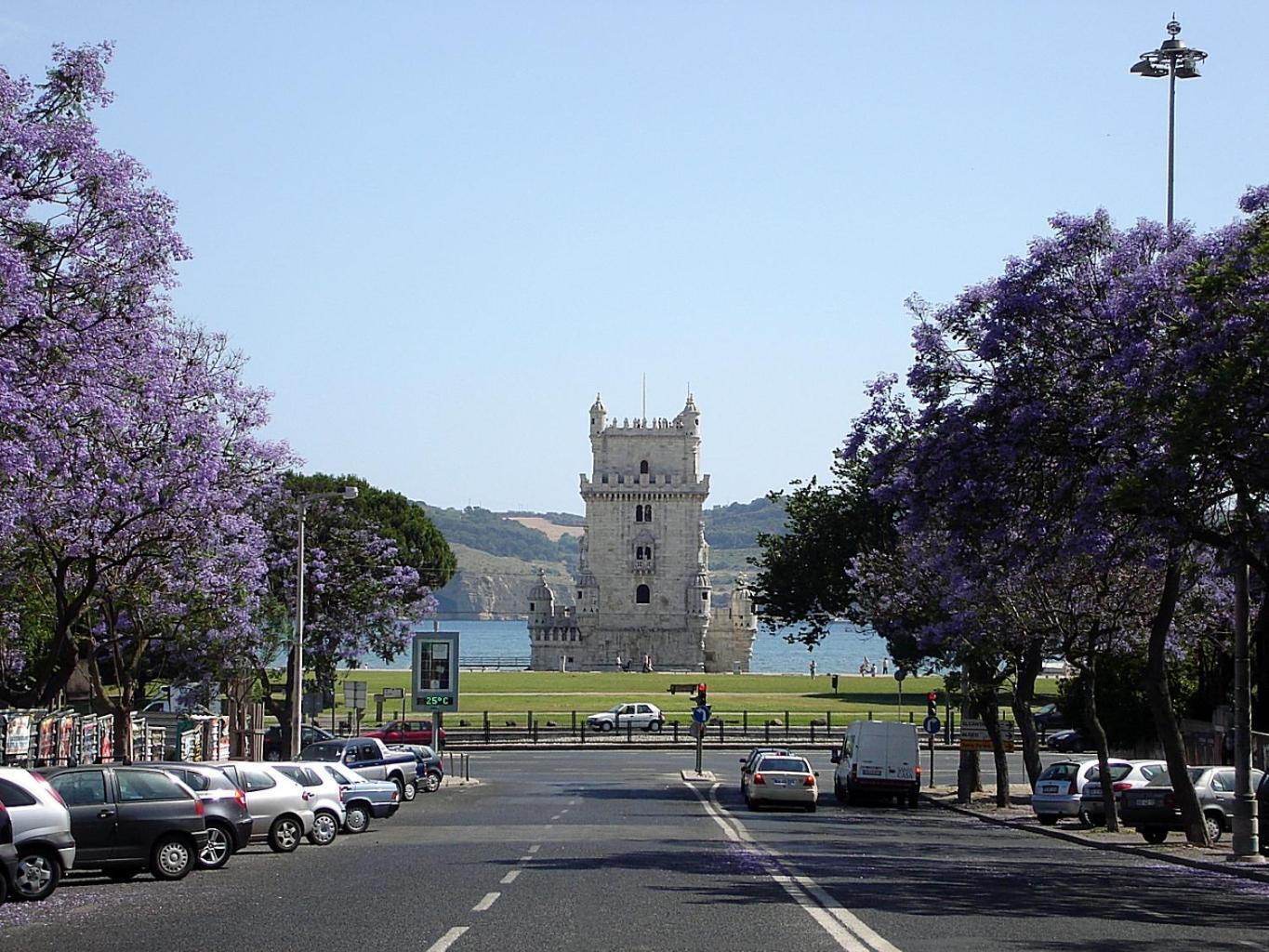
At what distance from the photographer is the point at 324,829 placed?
1196 inches

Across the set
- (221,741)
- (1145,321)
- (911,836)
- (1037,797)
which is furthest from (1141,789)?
(221,741)

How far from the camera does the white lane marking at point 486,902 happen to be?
18.2 metres

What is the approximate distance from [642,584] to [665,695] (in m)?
63.2

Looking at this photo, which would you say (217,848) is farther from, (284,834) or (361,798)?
(361,798)

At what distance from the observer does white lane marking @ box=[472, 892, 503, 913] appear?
59.7 ft

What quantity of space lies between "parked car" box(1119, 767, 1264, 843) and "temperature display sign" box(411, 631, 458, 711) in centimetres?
2947

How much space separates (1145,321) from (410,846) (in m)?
14.4

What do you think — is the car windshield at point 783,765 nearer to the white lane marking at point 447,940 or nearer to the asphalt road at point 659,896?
the asphalt road at point 659,896

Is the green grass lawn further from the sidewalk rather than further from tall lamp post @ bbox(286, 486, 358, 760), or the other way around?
the sidewalk

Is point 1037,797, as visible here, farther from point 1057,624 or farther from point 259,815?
point 259,815

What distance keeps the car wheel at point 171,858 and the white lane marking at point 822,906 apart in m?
7.82

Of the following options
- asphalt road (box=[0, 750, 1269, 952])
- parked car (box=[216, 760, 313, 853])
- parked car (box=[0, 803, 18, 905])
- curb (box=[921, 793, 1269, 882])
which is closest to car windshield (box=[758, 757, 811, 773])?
curb (box=[921, 793, 1269, 882])

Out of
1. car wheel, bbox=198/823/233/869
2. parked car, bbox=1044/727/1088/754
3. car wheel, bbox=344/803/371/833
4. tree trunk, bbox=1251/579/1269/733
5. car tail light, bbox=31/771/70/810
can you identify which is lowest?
parked car, bbox=1044/727/1088/754

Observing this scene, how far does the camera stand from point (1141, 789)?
32688 mm
